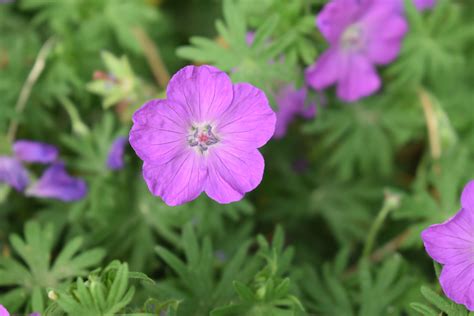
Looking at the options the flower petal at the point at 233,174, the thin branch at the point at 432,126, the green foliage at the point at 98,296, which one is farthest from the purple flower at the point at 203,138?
the thin branch at the point at 432,126

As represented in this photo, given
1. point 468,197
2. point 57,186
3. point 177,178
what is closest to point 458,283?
point 468,197

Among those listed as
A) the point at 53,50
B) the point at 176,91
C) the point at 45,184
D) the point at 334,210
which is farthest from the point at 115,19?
the point at 334,210

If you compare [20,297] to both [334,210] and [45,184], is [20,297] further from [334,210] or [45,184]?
[334,210]

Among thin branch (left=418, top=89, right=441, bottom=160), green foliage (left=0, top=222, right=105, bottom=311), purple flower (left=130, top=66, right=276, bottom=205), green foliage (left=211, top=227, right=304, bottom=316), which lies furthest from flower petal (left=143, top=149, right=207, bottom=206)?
thin branch (left=418, top=89, right=441, bottom=160)

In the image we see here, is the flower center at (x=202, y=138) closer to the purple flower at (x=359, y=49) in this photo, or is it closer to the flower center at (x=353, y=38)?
the purple flower at (x=359, y=49)

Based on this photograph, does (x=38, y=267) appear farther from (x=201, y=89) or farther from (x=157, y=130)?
(x=201, y=89)

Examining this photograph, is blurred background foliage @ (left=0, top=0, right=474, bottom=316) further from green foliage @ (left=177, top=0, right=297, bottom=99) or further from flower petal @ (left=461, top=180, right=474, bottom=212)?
flower petal @ (left=461, top=180, right=474, bottom=212)
